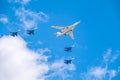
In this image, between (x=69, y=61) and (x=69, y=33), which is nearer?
(x=69, y=61)

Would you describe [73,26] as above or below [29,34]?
above

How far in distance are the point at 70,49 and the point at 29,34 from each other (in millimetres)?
14997

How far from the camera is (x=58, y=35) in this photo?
120500 millimetres

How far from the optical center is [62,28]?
120375 millimetres

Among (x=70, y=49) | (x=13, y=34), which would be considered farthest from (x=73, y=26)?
(x=13, y=34)

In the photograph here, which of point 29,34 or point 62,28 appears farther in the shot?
point 62,28

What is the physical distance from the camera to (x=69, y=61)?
345 ft

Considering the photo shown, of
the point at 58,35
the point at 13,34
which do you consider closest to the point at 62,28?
the point at 58,35

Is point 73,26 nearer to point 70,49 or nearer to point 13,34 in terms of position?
point 70,49

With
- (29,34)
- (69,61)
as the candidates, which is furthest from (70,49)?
(29,34)

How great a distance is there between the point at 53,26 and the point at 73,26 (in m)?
7.93

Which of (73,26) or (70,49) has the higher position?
(73,26)

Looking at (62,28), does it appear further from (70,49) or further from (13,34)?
(13,34)

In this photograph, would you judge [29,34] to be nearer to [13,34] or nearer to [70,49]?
[13,34]
